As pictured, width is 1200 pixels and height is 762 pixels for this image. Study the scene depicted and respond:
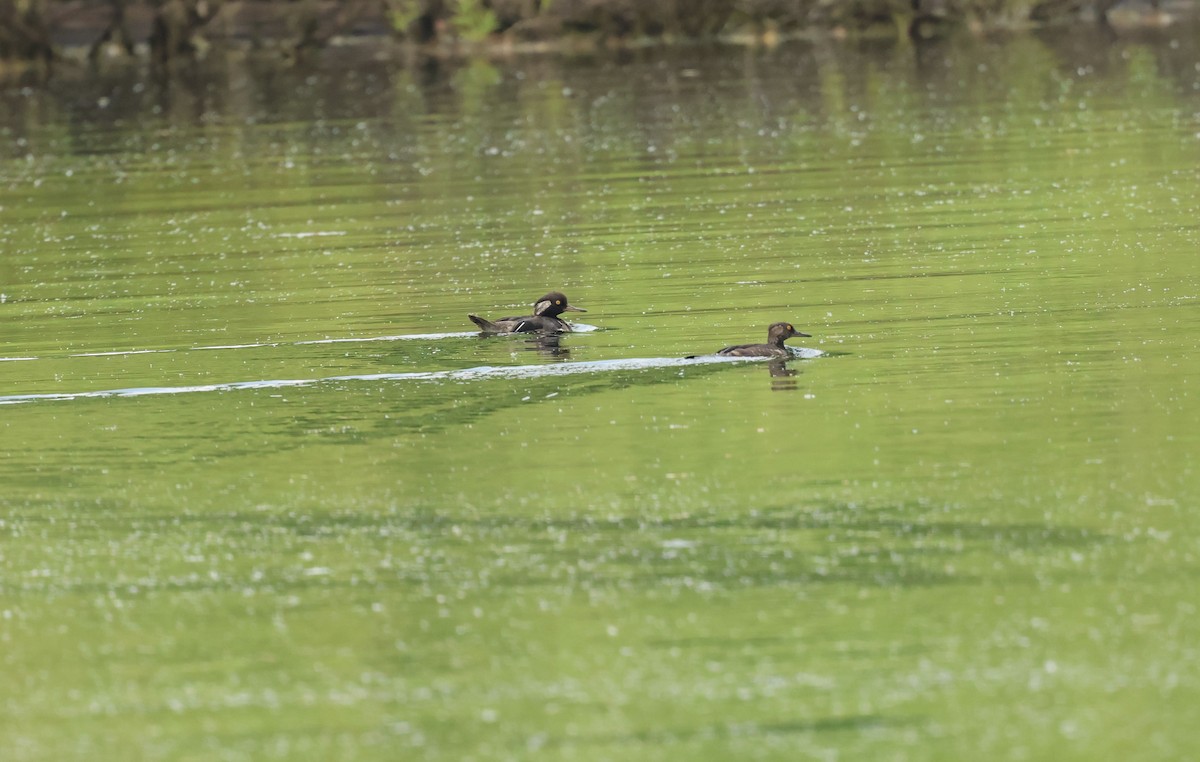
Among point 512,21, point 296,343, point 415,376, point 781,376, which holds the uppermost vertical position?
point 512,21

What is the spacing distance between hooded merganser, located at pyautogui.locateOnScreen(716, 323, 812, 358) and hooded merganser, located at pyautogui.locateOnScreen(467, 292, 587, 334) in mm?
1780

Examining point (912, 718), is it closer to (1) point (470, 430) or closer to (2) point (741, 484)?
(2) point (741, 484)

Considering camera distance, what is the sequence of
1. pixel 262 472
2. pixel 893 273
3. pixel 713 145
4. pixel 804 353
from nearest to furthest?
pixel 262 472, pixel 804 353, pixel 893 273, pixel 713 145

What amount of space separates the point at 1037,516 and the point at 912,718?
2701mm

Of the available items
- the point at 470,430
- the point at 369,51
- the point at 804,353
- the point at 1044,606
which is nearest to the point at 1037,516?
the point at 1044,606

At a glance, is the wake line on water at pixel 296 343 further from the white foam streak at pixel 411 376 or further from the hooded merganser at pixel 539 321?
the white foam streak at pixel 411 376

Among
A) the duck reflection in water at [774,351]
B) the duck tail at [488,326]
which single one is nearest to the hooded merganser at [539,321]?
the duck tail at [488,326]

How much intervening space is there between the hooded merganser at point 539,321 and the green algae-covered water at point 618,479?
0.12 meters

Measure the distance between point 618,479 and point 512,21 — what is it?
5925 cm

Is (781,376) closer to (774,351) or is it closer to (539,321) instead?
(774,351)

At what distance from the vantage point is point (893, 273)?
19094mm

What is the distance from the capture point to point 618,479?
11734 mm

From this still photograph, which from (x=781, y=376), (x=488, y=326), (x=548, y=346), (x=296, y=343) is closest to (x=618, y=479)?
(x=781, y=376)

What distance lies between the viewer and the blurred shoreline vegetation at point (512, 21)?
65312 millimetres
